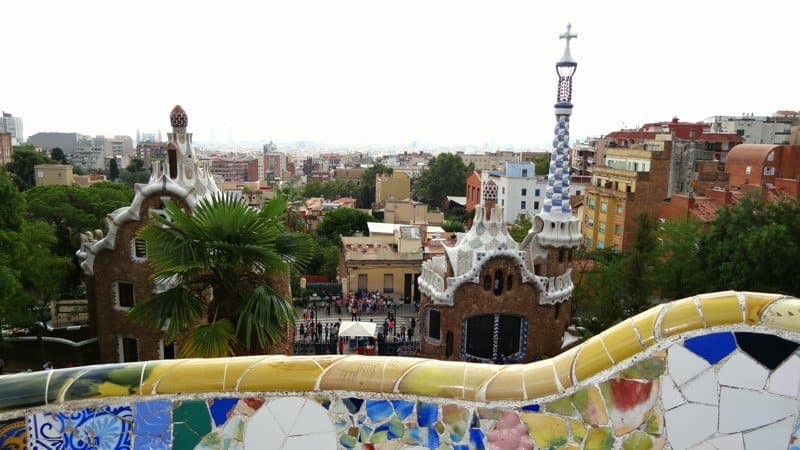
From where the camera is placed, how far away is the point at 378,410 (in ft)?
11.4

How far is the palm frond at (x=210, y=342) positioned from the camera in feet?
19.7

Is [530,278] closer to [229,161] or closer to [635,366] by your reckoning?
[635,366]

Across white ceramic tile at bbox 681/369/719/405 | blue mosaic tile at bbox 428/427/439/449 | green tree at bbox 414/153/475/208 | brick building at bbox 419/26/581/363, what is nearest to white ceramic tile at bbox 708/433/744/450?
white ceramic tile at bbox 681/369/719/405

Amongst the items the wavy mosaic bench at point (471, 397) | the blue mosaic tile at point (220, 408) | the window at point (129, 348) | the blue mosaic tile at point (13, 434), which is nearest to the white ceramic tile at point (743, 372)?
the wavy mosaic bench at point (471, 397)

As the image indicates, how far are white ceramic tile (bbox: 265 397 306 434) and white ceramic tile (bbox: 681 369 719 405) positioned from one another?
221 cm

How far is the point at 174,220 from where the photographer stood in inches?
262

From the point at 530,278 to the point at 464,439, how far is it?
14.6 metres

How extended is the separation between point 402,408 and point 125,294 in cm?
1458

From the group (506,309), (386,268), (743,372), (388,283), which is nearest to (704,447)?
(743,372)

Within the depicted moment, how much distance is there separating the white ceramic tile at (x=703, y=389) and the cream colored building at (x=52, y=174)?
58276 mm

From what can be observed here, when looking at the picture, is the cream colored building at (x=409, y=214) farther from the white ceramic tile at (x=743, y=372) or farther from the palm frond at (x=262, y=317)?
the white ceramic tile at (x=743, y=372)

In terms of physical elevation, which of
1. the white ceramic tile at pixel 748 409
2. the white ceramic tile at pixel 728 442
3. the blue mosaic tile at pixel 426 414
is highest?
the white ceramic tile at pixel 748 409

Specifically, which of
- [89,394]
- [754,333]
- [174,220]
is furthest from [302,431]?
[174,220]

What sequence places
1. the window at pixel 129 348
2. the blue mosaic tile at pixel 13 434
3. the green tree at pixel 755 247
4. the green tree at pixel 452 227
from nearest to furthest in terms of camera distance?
the blue mosaic tile at pixel 13 434 < the green tree at pixel 755 247 < the window at pixel 129 348 < the green tree at pixel 452 227
